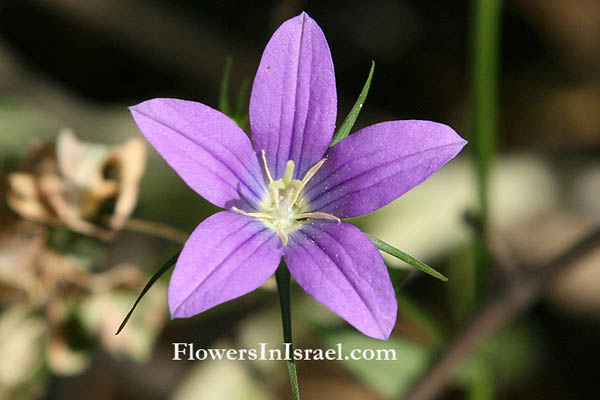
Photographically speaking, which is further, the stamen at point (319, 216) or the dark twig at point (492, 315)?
the dark twig at point (492, 315)

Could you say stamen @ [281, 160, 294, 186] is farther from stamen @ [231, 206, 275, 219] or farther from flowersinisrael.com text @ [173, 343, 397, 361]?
flowersinisrael.com text @ [173, 343, 397, 361]

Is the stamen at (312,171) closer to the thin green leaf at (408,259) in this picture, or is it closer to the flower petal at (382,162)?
the flower petal at (382,162)

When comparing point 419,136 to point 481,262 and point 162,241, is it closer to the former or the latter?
point 481,262

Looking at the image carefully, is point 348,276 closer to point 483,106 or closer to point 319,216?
point 319,216

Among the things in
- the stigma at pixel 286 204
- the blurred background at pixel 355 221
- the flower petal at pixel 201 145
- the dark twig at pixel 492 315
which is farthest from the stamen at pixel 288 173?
the dark twig at pixel 492 315

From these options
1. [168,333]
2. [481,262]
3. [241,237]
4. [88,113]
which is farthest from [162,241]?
[241,237]

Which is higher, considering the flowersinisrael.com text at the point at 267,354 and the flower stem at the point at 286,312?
the flowersinisrael.com text at the point at 267,354
